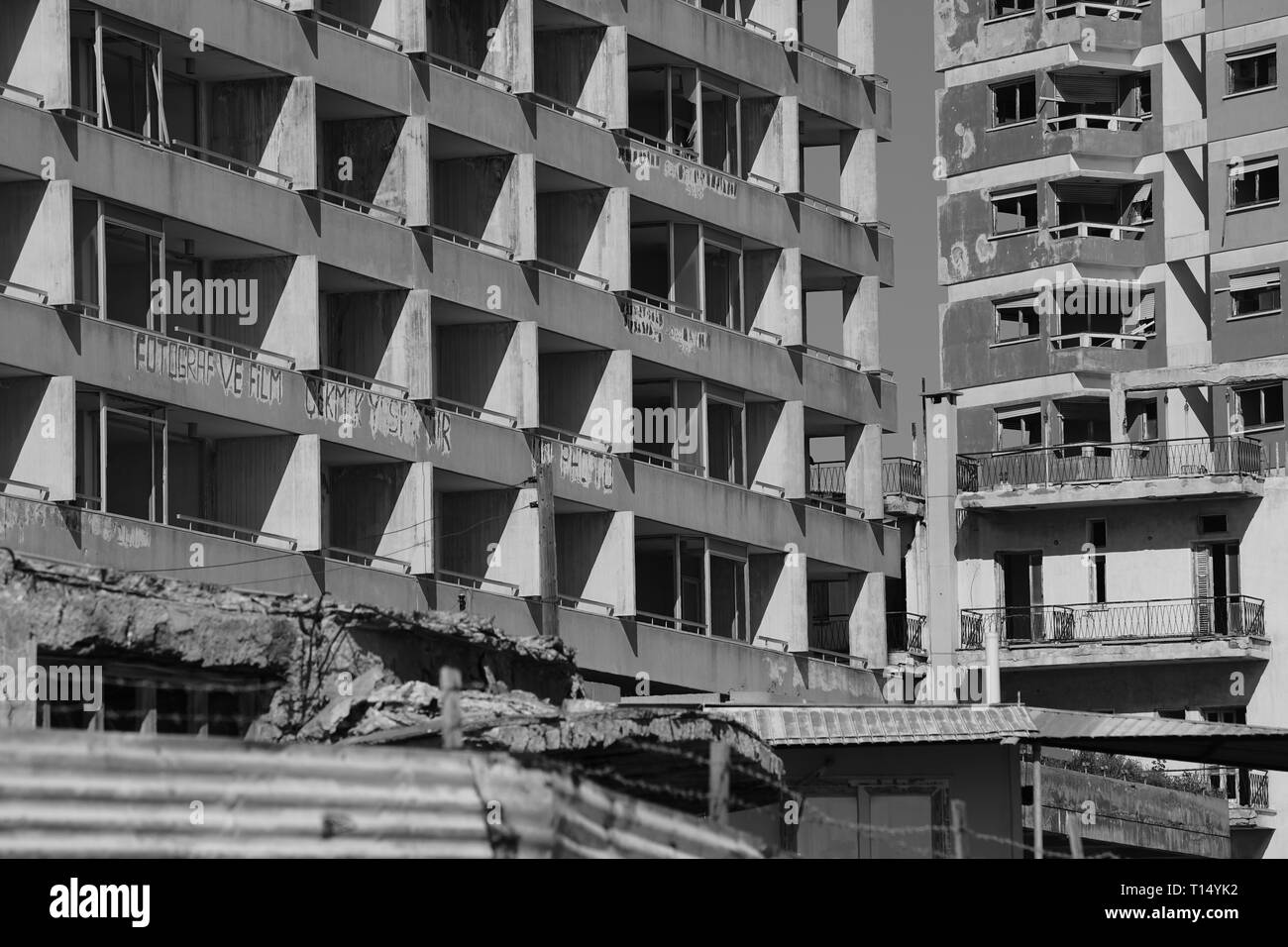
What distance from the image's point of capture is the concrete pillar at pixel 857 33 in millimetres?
62531

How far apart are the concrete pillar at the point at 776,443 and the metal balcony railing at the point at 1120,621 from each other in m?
8.68

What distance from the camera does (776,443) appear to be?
2320 inches

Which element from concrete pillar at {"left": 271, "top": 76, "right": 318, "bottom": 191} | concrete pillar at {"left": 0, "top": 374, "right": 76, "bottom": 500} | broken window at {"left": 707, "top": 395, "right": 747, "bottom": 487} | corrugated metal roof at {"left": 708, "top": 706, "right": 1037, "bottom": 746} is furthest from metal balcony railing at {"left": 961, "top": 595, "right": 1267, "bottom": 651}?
concrete pillar at {"left": 0, "top": 374, "right": 76, "bottom": 500}

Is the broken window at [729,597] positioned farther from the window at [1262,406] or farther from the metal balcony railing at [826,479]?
the window at [1262,406]

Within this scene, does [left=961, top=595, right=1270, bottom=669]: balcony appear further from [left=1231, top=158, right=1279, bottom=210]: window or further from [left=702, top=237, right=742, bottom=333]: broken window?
[left=702, top=237, right=742, bottom=333]: broken window

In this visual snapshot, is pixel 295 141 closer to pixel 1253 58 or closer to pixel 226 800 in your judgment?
pixel 1253 58

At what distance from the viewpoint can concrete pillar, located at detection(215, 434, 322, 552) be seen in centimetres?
4612

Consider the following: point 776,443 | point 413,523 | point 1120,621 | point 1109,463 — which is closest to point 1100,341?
point 1109,463

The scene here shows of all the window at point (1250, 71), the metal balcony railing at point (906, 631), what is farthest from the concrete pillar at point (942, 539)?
the window at point (1250, 71)

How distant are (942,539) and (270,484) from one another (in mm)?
23761

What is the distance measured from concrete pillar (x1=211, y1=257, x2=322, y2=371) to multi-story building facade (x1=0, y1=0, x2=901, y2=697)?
0.21 feet

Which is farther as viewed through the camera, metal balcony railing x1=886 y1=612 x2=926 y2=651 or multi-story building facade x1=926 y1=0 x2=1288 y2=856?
metal balcony railing x1=886 y1=612 x2=926 y2=651
